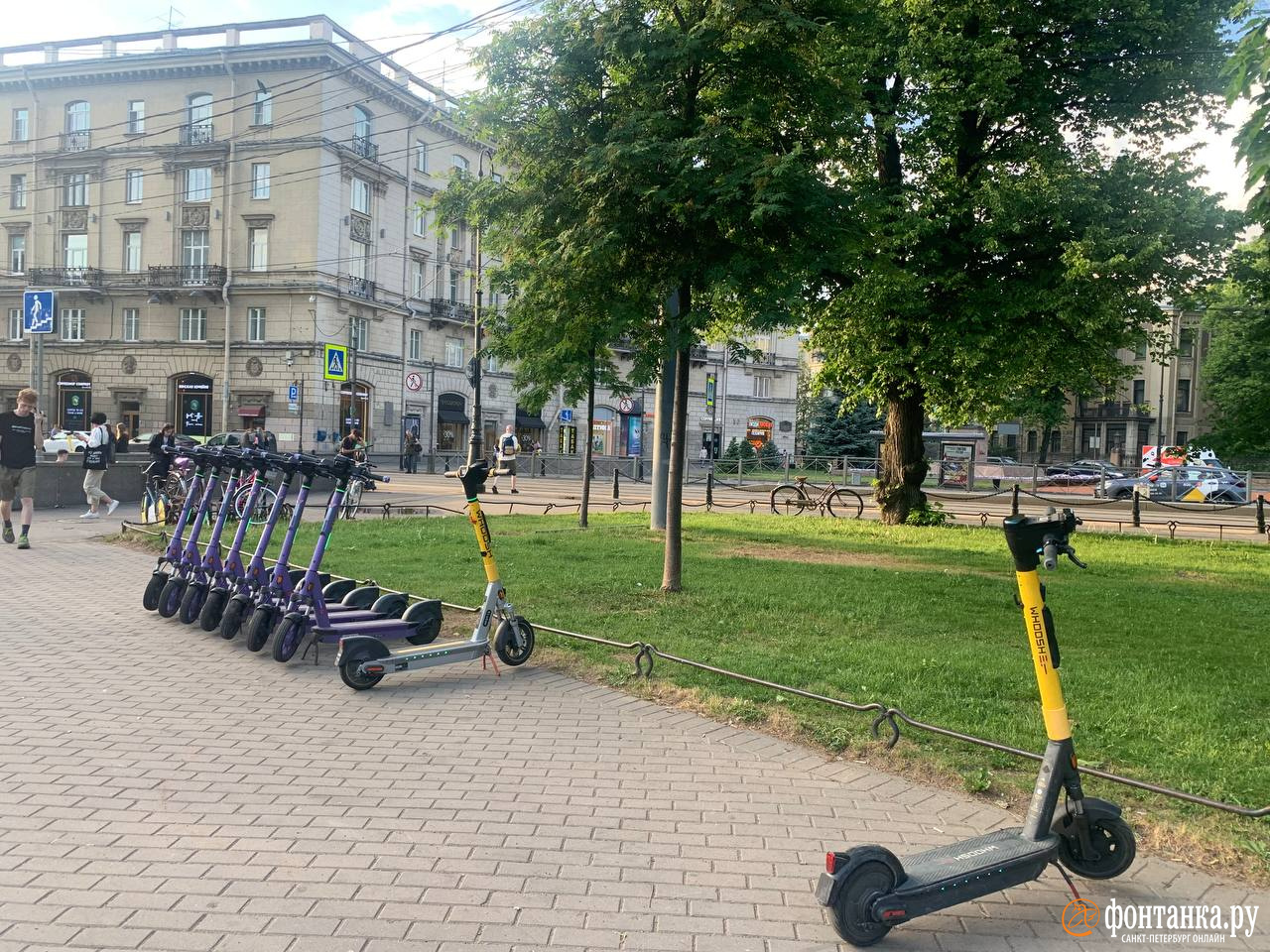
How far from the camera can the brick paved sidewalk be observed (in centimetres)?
323

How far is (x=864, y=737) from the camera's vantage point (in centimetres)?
521

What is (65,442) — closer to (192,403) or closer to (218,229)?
(192,403)

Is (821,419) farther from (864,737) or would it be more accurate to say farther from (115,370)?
(864,737)

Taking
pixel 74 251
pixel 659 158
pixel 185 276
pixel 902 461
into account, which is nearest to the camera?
pixel 659 158

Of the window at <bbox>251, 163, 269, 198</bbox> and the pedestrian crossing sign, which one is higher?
the window at <bbox>251, 163, 269, 198</bbox>

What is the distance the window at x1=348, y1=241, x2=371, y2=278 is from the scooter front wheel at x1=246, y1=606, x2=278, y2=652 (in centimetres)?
4179

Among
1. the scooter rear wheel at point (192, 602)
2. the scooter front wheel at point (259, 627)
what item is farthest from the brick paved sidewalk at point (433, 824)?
the scooter rear wheel at point (192, 602)

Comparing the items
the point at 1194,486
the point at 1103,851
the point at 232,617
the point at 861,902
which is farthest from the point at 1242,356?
the point at 861,902

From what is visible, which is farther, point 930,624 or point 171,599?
point 930,624

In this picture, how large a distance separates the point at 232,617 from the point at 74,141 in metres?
50.4

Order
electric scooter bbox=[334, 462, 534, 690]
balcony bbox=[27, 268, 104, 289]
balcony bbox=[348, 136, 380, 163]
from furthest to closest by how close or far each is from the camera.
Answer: balcony bbox=[27, 268, 104, 289] < balcony bbox=[348, 136, 380, 163] < electric scooter bbox=[334, 462, 534, 690]

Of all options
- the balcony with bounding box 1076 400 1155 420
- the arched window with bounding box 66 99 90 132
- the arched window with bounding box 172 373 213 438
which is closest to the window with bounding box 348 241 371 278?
the arched window with bounding box 172 373 213 438

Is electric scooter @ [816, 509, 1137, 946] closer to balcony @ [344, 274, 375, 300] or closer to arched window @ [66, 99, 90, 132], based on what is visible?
balcony @ [344, 274, 375, 300]

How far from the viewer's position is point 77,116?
155 ft
